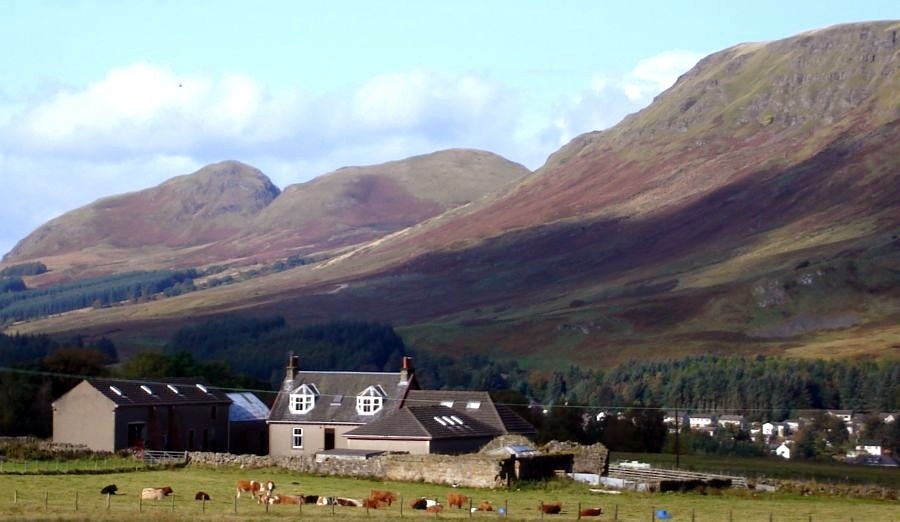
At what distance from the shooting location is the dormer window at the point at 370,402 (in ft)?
279

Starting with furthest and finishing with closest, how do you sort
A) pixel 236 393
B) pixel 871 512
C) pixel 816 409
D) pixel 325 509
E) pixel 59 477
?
pixel 816 409 < pixel 236 393 < pixel 59 477 < pixel 871 512 < pixel 325 509

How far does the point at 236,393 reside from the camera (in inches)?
3748

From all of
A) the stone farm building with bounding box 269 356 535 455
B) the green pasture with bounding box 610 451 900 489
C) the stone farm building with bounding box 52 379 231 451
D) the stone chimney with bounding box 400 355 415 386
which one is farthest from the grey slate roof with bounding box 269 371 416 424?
the green pasture with bounding box 610 451 900 489

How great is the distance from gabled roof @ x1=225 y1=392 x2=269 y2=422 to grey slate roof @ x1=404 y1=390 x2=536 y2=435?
430 inches

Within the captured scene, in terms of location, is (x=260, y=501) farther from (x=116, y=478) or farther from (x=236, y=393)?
(x=236, y=393)

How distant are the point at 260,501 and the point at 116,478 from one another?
12.5 metres

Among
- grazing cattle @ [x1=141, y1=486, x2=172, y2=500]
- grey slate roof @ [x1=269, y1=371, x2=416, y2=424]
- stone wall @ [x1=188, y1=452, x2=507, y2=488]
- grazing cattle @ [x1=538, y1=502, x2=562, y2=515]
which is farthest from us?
grey slate roof @ [x1=269, y1=371, x2=416, y2=424]

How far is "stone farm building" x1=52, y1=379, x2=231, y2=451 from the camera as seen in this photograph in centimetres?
8000

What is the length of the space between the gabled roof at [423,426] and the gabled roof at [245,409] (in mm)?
14451

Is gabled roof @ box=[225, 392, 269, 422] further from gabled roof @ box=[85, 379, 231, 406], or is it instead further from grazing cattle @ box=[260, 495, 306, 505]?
grazing cattle @ box=[260, 495, 306, 505]

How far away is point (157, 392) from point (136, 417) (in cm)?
414

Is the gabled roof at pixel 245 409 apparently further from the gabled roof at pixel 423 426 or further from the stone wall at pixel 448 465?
the stone wall at pixel 448 465

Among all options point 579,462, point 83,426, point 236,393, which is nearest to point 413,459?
point 579,462

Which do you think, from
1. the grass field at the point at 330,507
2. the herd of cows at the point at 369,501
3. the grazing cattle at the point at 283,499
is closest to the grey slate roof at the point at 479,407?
the grass field at the point at 330,507
